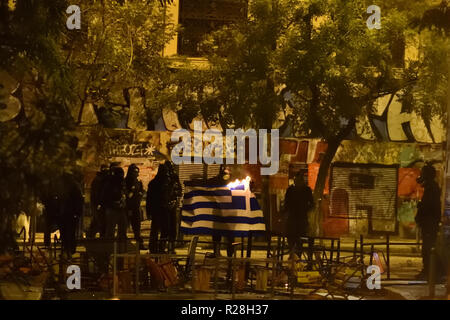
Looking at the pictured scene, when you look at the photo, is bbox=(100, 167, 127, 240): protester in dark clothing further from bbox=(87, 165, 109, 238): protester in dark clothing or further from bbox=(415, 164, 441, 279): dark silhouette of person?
bbox=(415, 164, 441, 279): dark silhouette of person

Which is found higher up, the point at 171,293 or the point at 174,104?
the point at 174,104

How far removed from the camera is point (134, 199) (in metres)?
18.5

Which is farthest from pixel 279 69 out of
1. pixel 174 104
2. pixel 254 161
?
pixel 254 161

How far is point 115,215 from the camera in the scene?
16.2 metres

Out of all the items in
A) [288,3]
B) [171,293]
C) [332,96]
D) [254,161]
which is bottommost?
[171,293]

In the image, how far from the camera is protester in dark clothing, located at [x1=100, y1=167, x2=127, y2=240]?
1577 centimetres

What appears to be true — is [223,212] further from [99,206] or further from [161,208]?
[99,206]

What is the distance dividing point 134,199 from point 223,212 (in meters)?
5.25

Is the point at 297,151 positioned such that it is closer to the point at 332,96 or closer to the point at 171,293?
the point at 332,96

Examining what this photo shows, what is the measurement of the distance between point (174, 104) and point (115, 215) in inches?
268

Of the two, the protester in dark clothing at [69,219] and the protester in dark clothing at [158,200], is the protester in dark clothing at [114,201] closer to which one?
the protester in dark clothing at [158,200]
